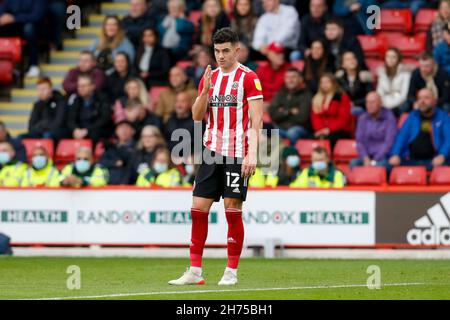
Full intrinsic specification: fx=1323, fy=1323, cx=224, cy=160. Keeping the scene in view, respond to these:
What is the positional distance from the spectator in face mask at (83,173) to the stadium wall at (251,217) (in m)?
0.16

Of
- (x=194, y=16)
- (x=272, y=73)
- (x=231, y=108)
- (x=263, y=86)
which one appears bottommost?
(x=231, y=108)

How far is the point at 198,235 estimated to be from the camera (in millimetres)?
12273

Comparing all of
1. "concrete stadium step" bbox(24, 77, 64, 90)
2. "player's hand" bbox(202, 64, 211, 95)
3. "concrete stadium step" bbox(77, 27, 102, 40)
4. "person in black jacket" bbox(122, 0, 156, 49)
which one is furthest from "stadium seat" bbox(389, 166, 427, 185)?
"concrete stadium step" bbox(77, 27, 102, 40)

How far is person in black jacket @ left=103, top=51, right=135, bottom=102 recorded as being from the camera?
21.9 m

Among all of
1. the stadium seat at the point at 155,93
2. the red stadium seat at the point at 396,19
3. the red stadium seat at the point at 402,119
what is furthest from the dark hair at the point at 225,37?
the red stadium seat at the point at 396,19

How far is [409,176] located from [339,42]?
3698mm

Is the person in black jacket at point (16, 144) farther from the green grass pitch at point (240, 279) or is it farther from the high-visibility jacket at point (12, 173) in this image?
the green grass pitch at point (240, 279)

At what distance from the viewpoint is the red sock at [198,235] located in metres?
12.2

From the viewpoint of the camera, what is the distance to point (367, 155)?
19.6 m

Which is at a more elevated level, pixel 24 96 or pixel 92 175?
pixel 24 96

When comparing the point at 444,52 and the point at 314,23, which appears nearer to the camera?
the point at 444,52

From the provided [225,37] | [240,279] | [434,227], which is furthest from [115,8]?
[225,37]

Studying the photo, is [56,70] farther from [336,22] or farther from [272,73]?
[336,22]
